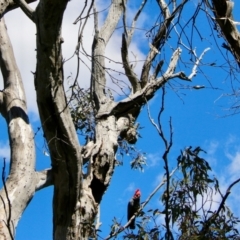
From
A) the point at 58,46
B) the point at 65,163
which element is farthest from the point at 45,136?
the point at 58,46

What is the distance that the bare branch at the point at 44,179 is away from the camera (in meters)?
4.74

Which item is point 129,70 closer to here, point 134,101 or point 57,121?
point 134,101

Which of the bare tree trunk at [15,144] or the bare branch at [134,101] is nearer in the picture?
the bare tree trunk at [15,144]

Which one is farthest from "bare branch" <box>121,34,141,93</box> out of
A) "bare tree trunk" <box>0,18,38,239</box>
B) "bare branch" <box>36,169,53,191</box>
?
"bare branch" <box>36,169,53,191</box>

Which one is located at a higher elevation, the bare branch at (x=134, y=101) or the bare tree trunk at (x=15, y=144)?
the bare branch at (x=134, y=101)

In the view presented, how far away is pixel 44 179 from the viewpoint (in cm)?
478

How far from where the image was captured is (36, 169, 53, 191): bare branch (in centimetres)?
474

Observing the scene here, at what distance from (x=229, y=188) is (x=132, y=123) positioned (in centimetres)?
330

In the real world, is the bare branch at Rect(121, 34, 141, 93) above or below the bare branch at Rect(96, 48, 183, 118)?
above

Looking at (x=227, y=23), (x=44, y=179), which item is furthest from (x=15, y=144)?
(x=227, y=23)

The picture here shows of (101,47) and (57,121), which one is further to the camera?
(101,47)

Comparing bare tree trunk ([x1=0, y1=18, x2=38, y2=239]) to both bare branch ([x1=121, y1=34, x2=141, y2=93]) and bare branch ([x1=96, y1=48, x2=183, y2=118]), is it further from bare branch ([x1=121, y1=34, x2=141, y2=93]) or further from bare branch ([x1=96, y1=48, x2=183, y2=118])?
bare branch ([x1=121, y1=34, x2=141, y2=93])

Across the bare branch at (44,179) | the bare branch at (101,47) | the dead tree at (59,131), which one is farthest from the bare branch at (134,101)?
the bare branch at (44,179)

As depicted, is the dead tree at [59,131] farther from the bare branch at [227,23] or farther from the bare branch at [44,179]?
the bare branch at [227,23]
